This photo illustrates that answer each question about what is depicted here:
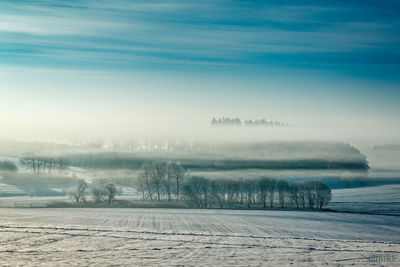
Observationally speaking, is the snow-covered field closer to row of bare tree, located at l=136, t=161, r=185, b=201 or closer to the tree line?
the tree line

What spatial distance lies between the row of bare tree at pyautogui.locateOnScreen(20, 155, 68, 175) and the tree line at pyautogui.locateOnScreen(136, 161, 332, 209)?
53.3 metres

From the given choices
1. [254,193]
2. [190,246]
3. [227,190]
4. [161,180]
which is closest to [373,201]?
[254,193]

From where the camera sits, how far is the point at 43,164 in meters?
160

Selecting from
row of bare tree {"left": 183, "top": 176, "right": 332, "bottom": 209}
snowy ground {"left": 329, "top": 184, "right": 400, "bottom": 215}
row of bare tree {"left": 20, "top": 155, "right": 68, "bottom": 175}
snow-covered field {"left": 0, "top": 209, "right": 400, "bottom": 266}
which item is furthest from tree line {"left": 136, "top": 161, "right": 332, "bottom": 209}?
row of bare tree {"left": 20, "top": 155, "right": 68, "bottom": 175}

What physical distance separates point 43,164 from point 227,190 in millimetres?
79818

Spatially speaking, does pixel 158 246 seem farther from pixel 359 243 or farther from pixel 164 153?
pixel 164 153

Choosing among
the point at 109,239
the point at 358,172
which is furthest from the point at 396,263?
the point at 358,172

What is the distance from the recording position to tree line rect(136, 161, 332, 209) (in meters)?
95.5

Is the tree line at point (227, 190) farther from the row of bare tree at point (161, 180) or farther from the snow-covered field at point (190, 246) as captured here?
the snow-covered field at point (190, 246)

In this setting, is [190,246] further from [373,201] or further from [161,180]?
[161,180]

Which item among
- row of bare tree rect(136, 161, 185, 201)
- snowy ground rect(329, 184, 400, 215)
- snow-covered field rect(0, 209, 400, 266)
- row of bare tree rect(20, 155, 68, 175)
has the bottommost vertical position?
snow-covered field rect(0, 209, 400, 266)

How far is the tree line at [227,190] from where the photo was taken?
9551cm

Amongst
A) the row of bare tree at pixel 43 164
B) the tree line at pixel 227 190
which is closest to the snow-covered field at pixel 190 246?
the tree line at pixel 227 190

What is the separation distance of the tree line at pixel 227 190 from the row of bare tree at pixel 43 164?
2097 inches
